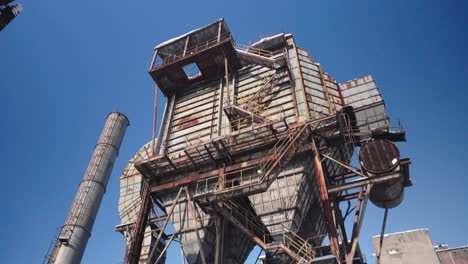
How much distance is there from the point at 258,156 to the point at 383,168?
5.91m

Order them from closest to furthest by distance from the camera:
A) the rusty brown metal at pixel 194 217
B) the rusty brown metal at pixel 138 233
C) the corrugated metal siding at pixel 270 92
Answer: the rusty brown metal at pixel 194 217 → the rusty brown metal at pixel 138 233 → the corrugated metal siding at pixel 270 92

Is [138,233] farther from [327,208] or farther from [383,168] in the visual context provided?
[383,168]

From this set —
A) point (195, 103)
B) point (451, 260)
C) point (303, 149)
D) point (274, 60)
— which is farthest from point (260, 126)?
point (451, 260)

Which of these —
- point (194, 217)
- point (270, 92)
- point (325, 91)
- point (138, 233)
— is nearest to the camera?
point (194, 217)

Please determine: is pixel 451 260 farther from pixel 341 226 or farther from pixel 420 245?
pixel 341 226

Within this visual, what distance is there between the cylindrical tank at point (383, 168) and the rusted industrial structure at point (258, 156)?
0.04 metres

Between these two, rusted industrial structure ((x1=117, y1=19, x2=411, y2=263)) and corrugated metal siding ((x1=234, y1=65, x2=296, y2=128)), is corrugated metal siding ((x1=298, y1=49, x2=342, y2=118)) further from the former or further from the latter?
corrugated metal siding ((x1=234, y1=65, x2=296, y2=128))

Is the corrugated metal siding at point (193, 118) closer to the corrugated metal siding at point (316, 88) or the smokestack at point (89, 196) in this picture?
the corrugated metal siding at point (316, 88)

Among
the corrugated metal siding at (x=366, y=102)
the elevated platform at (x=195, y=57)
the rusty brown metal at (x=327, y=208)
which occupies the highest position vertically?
the elevated platform at (x=195, y=57)

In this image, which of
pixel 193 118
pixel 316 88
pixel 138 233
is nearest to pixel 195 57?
pixel 193 118

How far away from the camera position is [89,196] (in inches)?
1110

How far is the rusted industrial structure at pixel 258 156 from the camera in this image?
1403 centimetres

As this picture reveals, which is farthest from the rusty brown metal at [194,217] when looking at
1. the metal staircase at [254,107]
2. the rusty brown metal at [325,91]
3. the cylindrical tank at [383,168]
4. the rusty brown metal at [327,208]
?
the rusty brown metal at [325,91]

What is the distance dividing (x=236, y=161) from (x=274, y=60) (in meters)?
6.30
